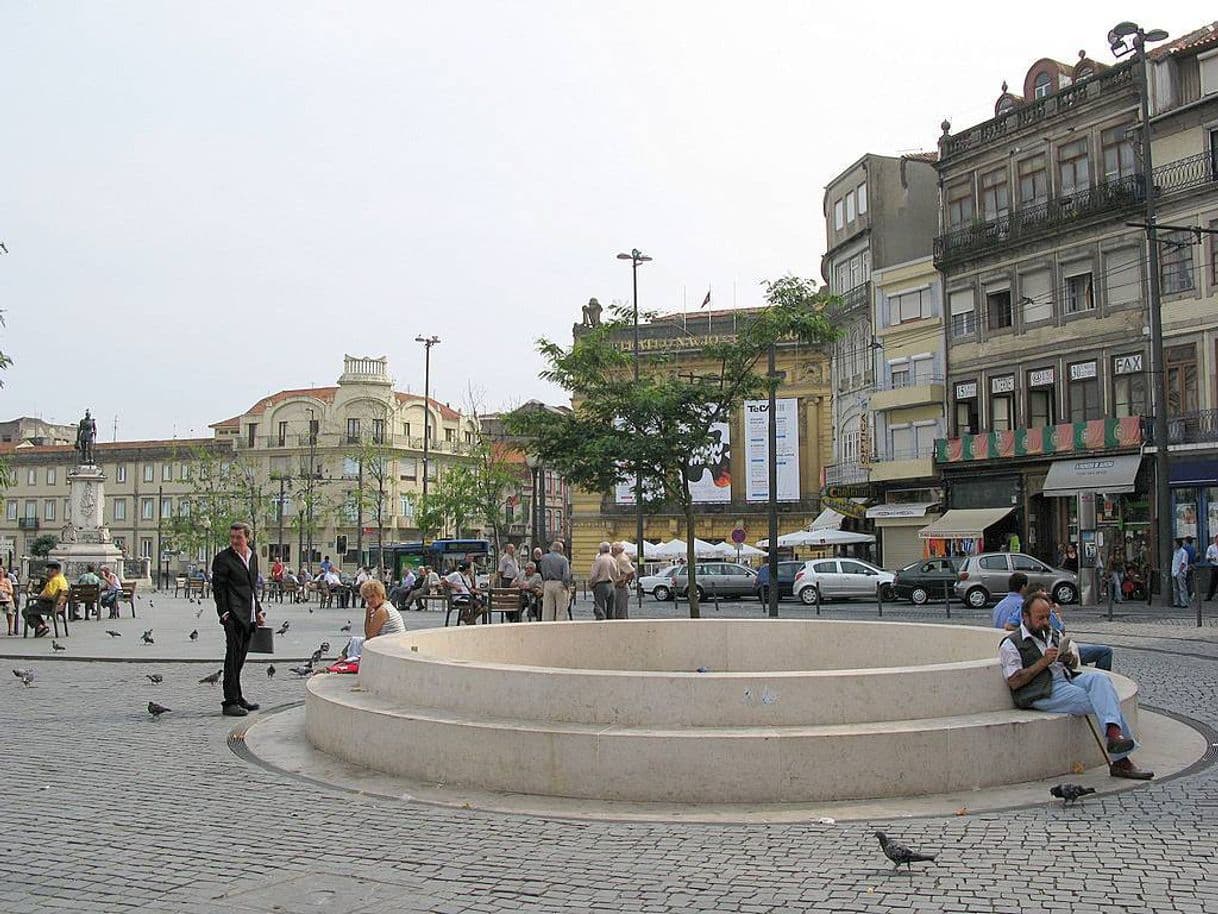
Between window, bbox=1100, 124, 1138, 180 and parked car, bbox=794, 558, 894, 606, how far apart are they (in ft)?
46.0

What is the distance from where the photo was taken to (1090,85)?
124 ft

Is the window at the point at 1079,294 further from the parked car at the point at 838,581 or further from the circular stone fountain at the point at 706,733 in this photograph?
the circular stone fountain at the point at 706,733

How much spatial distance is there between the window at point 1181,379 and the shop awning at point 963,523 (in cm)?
648

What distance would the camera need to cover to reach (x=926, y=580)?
34.4 meters

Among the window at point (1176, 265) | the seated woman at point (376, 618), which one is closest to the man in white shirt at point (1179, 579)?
the window at point (1176, 265)

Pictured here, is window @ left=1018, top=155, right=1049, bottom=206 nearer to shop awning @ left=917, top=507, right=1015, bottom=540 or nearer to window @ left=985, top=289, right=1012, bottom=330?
window @ left=985, top=289, right=1012, bottom=330

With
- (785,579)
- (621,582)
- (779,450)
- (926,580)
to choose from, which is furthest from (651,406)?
(779,450)

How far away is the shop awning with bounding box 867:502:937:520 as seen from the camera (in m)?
44.5

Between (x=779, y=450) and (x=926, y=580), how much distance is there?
Result: 26623mm

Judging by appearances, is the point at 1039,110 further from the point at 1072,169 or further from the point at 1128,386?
the point at 1128,386

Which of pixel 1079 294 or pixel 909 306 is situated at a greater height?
pixel 909 306

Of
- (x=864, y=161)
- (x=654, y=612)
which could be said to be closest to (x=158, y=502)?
(x=864, y=161)

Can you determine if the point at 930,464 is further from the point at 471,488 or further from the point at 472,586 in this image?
the point at 471,488

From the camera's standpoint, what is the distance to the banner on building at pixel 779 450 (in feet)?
199
